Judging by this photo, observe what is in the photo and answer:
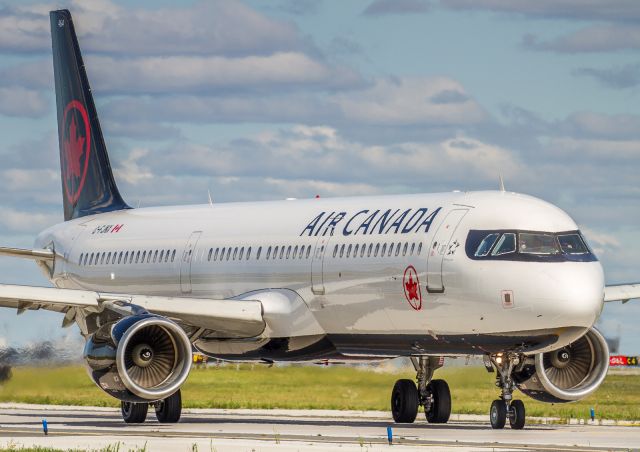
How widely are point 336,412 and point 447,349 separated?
10.6 meters

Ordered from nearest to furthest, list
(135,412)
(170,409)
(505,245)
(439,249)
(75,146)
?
1. (505,245)
2. (439,249)
3. (135,412)
4. (170,409)
5. (75,146)

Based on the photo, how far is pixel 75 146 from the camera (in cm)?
4856

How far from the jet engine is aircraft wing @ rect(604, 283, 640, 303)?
7.77 ft

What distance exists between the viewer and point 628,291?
122 ft

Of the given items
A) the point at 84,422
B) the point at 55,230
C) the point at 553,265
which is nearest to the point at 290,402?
the point at 55,230

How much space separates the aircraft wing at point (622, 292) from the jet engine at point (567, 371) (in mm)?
2369

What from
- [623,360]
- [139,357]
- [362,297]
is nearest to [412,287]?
[362,297]

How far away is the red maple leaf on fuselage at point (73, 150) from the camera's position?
48.4 meters

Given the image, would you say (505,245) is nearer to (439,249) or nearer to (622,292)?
(439,249)

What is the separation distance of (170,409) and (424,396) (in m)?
5.71

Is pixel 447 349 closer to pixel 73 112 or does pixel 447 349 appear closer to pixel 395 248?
pixel 395 248

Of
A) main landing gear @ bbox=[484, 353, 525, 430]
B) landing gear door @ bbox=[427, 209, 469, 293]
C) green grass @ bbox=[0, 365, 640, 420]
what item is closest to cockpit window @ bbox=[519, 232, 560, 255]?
landing gear door @ bbox=[427, 209, 469, 293]

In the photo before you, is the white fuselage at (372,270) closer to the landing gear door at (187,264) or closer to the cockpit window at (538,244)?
the landing gear door at (187,264)

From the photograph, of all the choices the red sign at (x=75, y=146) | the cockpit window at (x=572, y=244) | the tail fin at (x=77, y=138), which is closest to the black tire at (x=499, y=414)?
the cockpit window at (x=572, y=244)
